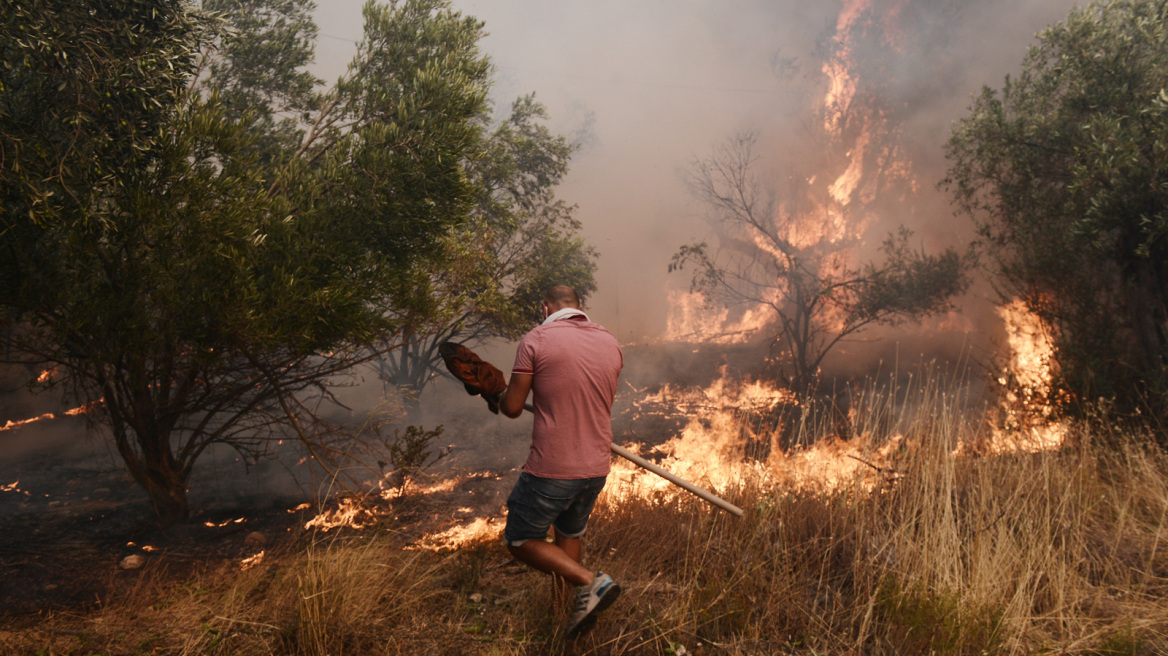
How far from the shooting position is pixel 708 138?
2431 centimetres

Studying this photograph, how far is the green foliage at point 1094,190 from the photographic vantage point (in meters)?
7.49

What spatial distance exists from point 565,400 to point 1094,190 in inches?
378

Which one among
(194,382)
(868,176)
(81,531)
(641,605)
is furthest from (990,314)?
(81,531)

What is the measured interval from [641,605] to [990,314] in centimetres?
1838

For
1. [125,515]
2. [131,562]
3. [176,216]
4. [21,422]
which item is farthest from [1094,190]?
[21,422]

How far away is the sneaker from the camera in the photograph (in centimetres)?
258

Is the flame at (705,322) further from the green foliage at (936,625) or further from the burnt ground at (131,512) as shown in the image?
the green foliage at (936,625)

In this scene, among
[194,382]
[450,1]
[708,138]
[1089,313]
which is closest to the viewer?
[194,382]

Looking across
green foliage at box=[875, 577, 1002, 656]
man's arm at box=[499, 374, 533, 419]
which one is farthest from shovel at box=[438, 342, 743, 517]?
green foliage at box=[875, 577, 1002, 656]

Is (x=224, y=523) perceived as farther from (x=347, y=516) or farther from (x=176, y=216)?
(x=176, y=216)

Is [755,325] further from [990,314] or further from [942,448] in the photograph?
[942,448]

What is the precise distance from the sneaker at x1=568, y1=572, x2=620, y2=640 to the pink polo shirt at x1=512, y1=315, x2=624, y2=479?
0.50 meters

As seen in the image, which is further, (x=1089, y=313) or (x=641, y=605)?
(x=1089, y=313)

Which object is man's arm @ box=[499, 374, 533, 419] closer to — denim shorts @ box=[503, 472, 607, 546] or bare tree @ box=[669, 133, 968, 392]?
denim shorts @ box=[503, 472, 607, 546]
